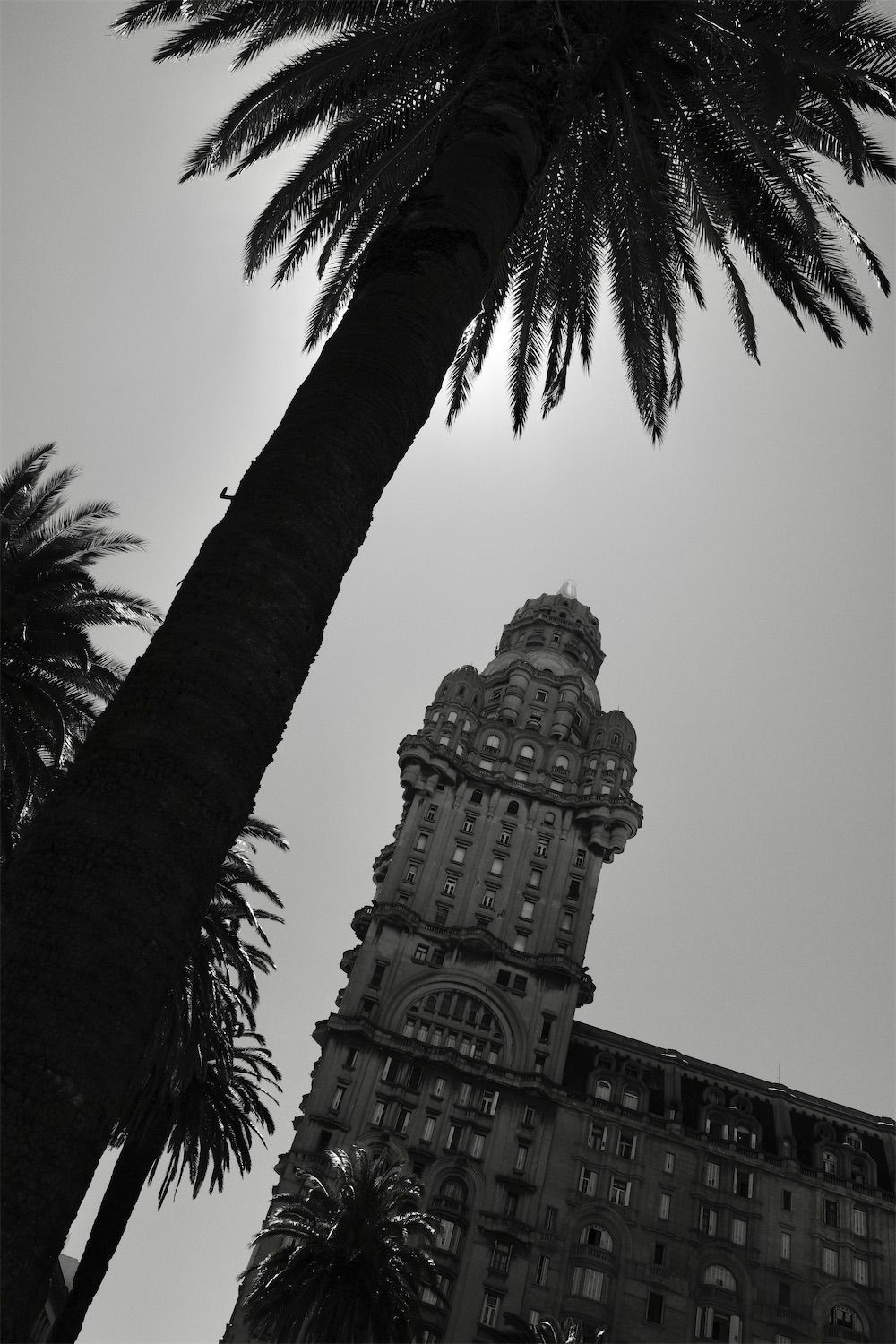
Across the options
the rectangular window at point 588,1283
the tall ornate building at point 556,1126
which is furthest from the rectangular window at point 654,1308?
the rectangular window at point 588,1283

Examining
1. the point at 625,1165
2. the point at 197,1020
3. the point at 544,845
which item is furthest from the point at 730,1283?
the point at 197,1020

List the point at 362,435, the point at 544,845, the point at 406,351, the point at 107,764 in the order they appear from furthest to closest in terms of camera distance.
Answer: the point at 544,845, the point at 406,351, the point at 362,435, the point at 107,764

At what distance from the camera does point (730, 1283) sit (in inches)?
2371

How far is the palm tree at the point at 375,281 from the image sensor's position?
4.25 metres

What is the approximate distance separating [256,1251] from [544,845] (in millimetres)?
33763

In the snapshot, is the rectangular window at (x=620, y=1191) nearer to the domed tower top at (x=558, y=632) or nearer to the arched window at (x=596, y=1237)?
the arched window at (x=596, y=1237)

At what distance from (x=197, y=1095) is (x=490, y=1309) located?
134 ft

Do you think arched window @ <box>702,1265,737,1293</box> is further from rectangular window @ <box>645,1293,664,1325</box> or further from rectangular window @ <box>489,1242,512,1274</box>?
rectangular window @ <box>489,1242,512,1274</box>

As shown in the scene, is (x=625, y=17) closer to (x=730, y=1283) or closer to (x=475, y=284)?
(x=475, y=284)

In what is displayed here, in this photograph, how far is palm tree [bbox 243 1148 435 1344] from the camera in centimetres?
3231

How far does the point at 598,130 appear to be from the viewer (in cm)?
1234

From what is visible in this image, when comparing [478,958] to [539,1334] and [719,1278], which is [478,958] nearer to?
[719,1278]

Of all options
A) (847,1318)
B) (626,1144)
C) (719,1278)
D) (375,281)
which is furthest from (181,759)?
(847,1318)

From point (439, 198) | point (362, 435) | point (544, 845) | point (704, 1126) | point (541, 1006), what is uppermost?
point (544, 845)
